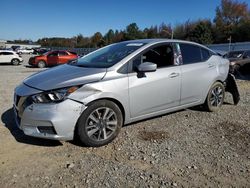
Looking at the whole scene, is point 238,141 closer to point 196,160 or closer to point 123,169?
point 196,160

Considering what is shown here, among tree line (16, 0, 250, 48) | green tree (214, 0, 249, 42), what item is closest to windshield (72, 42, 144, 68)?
tree line (16, 0, 250, 48)

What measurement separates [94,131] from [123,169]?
90 centimetres

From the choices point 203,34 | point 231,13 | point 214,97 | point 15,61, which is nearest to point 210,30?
point 203,34

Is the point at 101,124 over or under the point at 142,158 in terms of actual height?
over

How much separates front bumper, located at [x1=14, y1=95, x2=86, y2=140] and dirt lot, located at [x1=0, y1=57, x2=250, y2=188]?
0.28 metres

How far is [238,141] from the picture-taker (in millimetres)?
4895

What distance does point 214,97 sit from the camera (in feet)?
21.8

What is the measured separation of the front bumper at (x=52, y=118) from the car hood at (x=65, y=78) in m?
0.29

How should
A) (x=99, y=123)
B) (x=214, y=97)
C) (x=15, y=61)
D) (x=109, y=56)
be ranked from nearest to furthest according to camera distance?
(x=99, y=123) < (x=109, y=56) < (x=214, y=97) < (x=15, y=61)

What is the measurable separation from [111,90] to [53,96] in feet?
2.90

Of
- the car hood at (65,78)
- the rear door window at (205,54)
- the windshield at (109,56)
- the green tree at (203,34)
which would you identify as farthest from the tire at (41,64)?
the green tree at (203,34)

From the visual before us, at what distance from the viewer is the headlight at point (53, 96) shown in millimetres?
4234

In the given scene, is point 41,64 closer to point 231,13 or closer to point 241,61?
point 241,61

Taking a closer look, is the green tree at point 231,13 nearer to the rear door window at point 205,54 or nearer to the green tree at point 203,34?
the green tree at point 203,34
